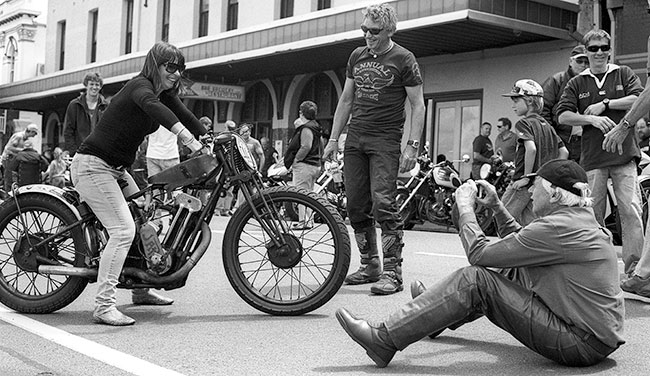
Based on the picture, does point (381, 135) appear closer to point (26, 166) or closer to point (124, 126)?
point (124, 126)

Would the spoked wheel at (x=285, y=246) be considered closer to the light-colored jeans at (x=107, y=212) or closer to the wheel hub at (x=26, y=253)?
the light-colored jeans at (x=107, y=212)

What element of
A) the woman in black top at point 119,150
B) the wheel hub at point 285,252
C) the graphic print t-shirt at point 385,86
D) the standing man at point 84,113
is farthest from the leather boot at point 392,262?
the standing man at point 84,113

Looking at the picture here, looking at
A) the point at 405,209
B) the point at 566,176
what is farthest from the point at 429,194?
the point at 566,176

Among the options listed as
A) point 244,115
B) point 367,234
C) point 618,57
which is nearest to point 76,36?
point 244,115

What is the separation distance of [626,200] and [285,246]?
101 inches

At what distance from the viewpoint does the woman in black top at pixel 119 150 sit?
16.0 feet

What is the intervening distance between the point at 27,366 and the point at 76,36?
33.9 metres

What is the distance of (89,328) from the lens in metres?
4.78

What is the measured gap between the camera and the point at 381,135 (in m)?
6.18

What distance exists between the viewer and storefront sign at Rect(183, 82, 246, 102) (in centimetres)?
2292

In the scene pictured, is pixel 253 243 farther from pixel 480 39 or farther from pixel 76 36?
pixel 76 36

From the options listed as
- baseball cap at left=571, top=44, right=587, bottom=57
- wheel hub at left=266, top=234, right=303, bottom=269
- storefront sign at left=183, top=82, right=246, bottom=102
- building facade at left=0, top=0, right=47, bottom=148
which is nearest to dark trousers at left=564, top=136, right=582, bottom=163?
baseball cap at left=571, top=44, right=587, bottom=57

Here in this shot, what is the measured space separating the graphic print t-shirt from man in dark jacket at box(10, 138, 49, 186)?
1173 cm

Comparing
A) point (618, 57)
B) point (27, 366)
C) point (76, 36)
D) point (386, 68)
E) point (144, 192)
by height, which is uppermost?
point (76, 36)
